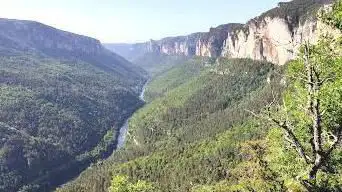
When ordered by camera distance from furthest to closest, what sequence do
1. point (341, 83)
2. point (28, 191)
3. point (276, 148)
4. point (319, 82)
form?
1. point (28, 191)
2. point (276, 148)
3. point (341, 83)
4. point (319, 82)

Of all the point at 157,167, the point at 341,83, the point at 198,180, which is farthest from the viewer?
the point at 157,167

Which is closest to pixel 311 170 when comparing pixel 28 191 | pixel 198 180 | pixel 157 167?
pixel 198 180

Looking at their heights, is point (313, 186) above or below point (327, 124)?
below

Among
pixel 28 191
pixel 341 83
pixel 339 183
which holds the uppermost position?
pixel 341 83

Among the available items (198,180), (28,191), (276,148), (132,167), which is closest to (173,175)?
(198,180)

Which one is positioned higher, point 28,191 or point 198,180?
point 198,180

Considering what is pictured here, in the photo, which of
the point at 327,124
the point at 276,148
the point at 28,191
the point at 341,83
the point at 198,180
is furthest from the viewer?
the point at 28,191

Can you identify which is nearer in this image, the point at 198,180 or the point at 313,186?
the point at 313,186

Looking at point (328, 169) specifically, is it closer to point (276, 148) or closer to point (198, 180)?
point (276, 148)

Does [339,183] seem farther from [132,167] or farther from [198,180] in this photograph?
[132,167]
